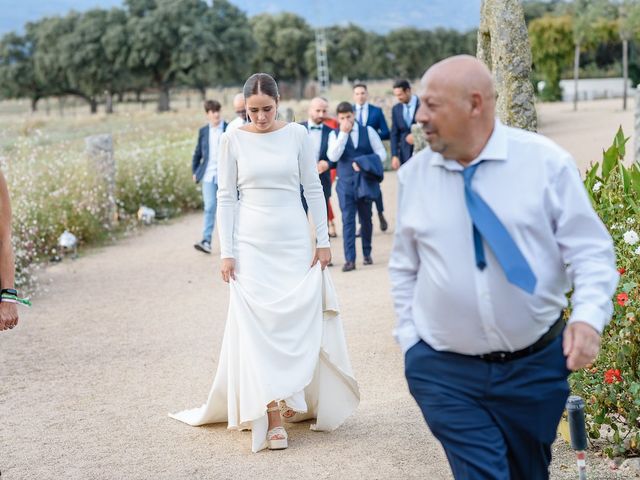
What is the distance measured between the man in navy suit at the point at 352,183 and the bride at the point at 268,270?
232 inches

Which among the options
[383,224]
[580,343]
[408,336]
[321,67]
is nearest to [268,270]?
[408,336]

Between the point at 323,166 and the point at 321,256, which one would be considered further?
the point at 323,166

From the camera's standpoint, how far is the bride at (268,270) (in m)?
6.02

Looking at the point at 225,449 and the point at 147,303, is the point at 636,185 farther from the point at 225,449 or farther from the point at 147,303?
the point at 147,303

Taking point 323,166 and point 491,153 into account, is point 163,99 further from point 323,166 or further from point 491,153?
point 491,153

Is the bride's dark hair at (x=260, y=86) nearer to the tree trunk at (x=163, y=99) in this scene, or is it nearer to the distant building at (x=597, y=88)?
the distant building at (x=597, y=88)

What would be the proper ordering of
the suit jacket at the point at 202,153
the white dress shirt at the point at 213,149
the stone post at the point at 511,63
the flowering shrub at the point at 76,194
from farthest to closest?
1. the flowering shrub at the point at 76,194
2. the suit jacket at the point at 202,153
3. the white dress shirt at the point at 213,149
4. the stone post at the point at 511,63

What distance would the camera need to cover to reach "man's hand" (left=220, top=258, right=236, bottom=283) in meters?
6.07

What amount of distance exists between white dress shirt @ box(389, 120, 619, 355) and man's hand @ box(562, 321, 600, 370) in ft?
0.07

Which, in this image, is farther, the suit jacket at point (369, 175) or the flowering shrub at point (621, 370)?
the suit jacket at point (369, 175)

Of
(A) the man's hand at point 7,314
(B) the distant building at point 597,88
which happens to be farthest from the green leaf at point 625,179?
(B) the distant building at point 597,88

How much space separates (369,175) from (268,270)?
6.41 m

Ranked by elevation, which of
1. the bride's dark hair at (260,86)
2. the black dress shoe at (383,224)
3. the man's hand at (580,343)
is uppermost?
the bride's dark hair at (260,86)

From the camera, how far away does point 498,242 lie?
127 inches
